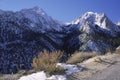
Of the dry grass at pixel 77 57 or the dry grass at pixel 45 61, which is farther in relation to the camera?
the dry grass at pixel 77 57

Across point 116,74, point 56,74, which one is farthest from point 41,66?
point 116,74

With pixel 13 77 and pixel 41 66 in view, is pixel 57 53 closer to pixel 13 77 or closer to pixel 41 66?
pixel 41 66

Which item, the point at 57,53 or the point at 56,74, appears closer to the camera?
the point at 56,74

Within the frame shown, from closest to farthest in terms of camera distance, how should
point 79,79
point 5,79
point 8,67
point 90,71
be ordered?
point 79,79 < point 5,79 < point 90,71 < point 8,67

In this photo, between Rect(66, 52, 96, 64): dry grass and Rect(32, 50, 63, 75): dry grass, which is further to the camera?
Rect(66, 52, 96, 64): dry grass

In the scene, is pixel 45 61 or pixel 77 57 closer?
pixel 45 61

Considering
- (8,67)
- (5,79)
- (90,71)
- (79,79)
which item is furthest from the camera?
(8,67)

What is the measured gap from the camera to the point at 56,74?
1041cm

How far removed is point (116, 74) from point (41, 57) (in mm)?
3176

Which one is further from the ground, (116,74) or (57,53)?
(57,53)

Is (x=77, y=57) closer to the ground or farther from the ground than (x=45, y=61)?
farther from the ground

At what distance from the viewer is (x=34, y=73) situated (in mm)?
10836

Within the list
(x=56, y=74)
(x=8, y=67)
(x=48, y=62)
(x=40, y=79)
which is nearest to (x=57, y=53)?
(x=48, y=62)

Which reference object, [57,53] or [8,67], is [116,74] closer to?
[57,53]
